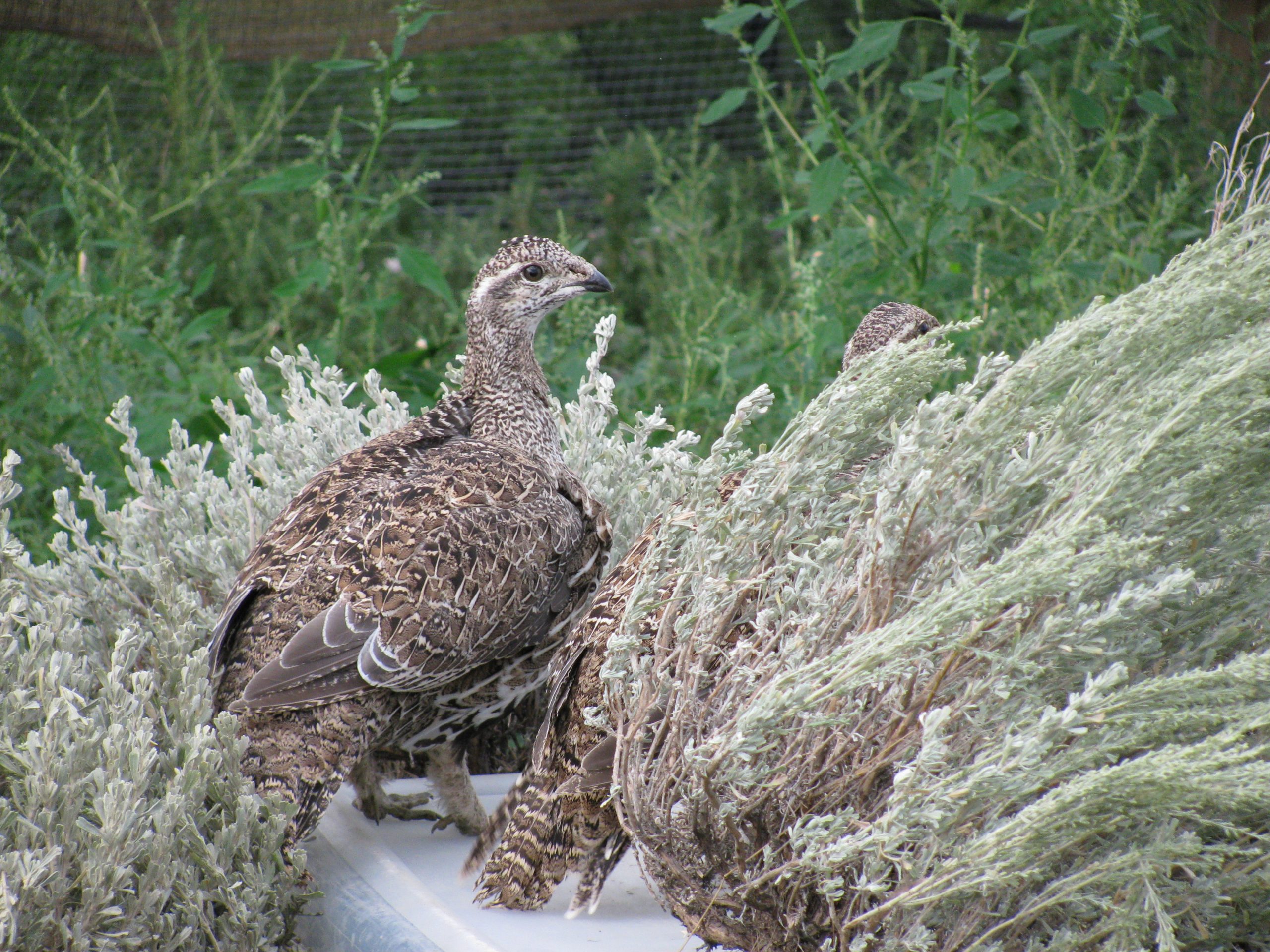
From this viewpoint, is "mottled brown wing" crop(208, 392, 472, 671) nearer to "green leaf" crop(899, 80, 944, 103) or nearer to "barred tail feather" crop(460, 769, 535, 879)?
"barred tail feather" crop(460, 769, 535, 879)

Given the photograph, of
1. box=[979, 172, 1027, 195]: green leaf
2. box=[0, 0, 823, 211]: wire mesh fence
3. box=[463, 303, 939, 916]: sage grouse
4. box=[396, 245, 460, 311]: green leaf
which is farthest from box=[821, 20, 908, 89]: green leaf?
box=[0, 0, 823, 211]: wire mesh fence

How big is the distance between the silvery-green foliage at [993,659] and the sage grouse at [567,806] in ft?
0.76

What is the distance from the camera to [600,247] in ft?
27.4

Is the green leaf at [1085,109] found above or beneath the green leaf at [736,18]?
beneath

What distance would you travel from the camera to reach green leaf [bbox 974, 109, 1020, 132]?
3.89 m

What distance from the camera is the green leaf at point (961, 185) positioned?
12.2 ft

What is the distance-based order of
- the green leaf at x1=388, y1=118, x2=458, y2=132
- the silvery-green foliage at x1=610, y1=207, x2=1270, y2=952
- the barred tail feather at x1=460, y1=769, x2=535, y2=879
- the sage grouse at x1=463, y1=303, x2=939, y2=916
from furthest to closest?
1. the green leaf at x1=388, y1=118, x2=458, y2=132
2. the barred tail feather at x1=460, y1=769, x2=535, y2=879
3. the sage grouse at x1=463, y1=303, x2=939, y2=916
4. the silvery-green foliage at x1=610, y1=207, x2=1270, y2=952

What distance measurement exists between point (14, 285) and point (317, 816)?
2.99m

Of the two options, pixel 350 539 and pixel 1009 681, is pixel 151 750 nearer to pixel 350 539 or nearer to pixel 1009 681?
pixel 350 539

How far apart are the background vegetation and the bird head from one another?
1.78 ft

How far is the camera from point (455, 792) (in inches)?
109

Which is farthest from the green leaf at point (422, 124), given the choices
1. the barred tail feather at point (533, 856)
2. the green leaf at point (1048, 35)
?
the barred tail feather at point (533, 856)

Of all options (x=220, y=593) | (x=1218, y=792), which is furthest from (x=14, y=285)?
(x=1218, y=792)

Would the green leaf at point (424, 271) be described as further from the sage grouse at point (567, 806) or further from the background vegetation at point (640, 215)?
the sage grouse at point (567, 806)
